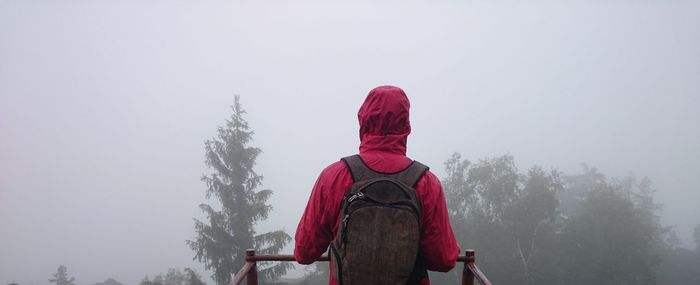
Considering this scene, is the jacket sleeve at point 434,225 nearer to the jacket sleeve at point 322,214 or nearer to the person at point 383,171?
the person at point 383,171

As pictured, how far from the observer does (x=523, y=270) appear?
31422 mm

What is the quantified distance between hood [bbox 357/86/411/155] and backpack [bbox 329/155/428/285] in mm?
221

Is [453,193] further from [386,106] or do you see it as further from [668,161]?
[668,161]

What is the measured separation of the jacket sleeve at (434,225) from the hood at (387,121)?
9.8 inches

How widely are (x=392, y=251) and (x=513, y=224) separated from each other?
34324 millimetres

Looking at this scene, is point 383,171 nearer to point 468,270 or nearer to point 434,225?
point 434,225

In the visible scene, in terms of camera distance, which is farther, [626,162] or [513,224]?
[626,162]

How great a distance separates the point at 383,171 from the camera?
2.09 m

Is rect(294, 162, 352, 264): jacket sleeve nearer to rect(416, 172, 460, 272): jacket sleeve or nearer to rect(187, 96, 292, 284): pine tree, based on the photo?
rect(416, 172, 460, 272): jacket sleeve

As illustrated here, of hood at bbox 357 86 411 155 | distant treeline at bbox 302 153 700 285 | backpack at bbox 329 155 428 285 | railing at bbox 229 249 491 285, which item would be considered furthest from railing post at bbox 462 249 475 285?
distant treeline at bbox 302 153 700 285

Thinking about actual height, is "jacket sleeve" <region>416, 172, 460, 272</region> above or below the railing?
above

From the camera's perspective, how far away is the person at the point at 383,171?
213 centimetres

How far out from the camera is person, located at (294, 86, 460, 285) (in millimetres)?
2131

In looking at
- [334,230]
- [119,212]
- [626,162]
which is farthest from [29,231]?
[626,162]
